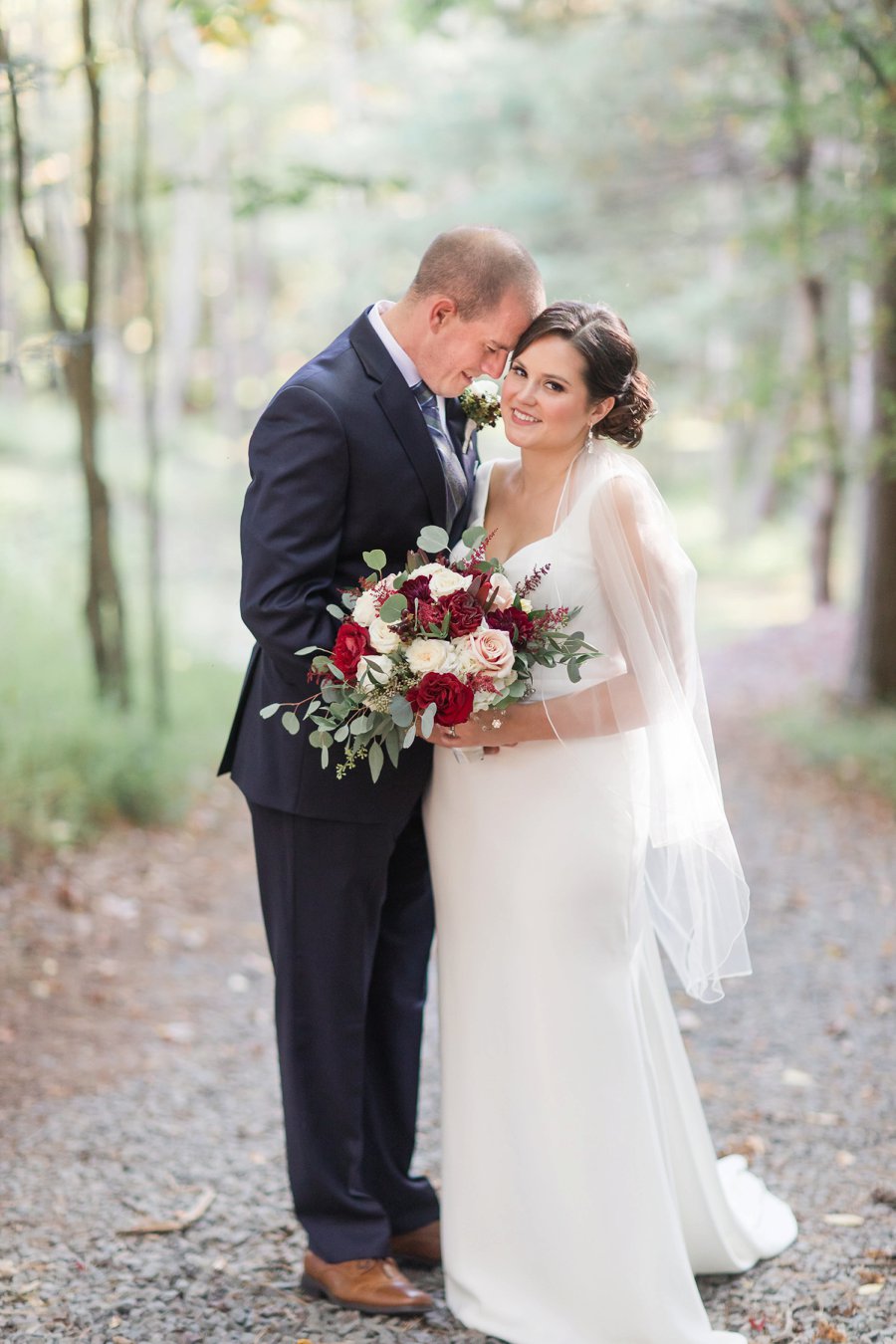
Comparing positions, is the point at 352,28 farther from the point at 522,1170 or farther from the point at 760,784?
the point at 522,1170

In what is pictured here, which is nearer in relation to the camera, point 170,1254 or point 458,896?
point 458,896

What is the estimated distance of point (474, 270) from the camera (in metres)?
2.82

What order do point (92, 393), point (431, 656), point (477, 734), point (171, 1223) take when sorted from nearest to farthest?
point (431, 656) < point (477, 734) < point (171, 1223) < point (92, 393)

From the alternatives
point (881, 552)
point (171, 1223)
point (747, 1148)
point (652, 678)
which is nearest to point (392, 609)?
point (652, 678)

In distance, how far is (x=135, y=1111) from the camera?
→ 4160 millimetres

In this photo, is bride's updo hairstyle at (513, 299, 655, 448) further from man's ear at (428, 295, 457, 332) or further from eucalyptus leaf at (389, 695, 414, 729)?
eucalyptus leaf at (389, 695, 414, 729)

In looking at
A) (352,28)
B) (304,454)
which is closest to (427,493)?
(304,454)

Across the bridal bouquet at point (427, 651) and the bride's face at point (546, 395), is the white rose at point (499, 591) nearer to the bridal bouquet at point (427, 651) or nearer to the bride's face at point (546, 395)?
the bridal bouquet at point (427, 651)

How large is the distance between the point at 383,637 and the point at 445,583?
0.53 feet

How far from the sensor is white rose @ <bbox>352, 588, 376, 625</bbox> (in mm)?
2533

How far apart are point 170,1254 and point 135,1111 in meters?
0.94

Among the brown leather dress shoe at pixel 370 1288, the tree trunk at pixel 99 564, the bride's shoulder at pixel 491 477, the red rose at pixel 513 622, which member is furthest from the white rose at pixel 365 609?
the tree trunk at pixel 99 564

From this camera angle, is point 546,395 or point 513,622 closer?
point 513,622

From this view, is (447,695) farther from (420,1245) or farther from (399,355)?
(420,1245)
